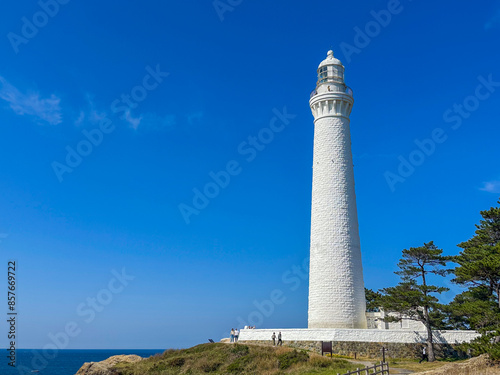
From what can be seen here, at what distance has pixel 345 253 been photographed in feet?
94.8

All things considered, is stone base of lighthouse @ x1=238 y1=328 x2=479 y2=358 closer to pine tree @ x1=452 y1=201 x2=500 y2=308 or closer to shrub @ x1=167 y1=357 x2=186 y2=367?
pine tree @ x1=452 y1=201 x2=500 y2=308

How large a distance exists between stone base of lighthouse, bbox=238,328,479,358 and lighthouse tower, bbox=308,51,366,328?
1.68 meters

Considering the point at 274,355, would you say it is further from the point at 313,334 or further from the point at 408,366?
the point at 408,366

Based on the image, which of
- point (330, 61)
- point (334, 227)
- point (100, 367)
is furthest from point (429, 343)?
point (100, 367)

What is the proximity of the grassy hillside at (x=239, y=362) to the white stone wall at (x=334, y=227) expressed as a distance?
4.64 meters

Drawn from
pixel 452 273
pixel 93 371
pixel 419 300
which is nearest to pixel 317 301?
pixel 419 300

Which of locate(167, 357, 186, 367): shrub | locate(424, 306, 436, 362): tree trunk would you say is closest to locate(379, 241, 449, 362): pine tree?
locate(424, 306, 436, 362): tree trunk

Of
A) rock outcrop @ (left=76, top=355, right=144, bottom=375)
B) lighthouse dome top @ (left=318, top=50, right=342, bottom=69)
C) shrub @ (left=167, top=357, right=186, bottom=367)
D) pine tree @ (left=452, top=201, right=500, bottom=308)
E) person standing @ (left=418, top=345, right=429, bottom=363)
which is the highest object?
lighthouse dome top @ (left=318, top=50, right=342, bottom=69)

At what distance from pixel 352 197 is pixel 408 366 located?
39.3ft

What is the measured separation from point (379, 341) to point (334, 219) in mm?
8419

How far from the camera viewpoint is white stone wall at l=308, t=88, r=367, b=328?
2820 cm

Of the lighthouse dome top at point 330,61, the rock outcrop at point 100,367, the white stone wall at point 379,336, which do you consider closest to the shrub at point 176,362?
the rock outcrop at point 100,367

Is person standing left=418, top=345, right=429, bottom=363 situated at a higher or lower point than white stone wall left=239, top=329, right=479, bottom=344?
lower

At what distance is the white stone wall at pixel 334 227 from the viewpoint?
1110 inches
